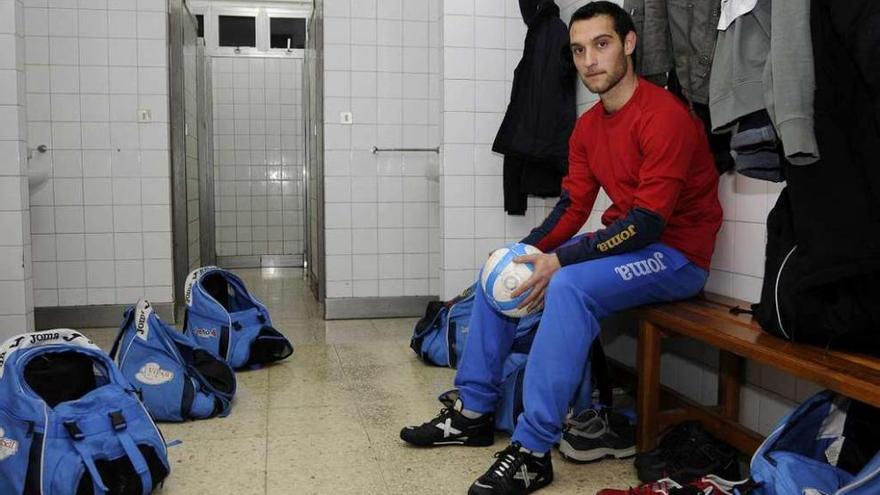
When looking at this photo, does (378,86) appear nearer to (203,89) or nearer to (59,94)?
(59,94)

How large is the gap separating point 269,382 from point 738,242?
6.23 ft

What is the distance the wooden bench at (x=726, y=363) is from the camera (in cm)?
153

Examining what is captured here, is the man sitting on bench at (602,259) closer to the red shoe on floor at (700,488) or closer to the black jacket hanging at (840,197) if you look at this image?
the red shoe on floor at (700,488)

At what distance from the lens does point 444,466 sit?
7.13 ft

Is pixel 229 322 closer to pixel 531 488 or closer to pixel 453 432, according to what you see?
pixel 453 432

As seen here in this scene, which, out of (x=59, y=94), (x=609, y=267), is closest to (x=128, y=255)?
(x=59, y=94)

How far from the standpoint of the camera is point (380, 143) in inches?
177

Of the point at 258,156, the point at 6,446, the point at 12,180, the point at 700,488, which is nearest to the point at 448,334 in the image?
the point at 700,488

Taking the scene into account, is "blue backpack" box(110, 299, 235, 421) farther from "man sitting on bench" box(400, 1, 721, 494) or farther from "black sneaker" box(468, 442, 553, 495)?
"black sneaker" box(468, 442, 553, 495)

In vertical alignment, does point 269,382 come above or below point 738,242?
below

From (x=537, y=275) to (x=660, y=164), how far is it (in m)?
0.47

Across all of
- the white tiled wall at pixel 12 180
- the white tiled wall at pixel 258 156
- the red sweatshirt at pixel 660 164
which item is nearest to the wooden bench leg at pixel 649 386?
the red sweatshirt at pixel 660 164

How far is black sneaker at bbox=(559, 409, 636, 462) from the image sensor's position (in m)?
2.21

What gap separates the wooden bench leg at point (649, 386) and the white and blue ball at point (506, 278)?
1.24ft
